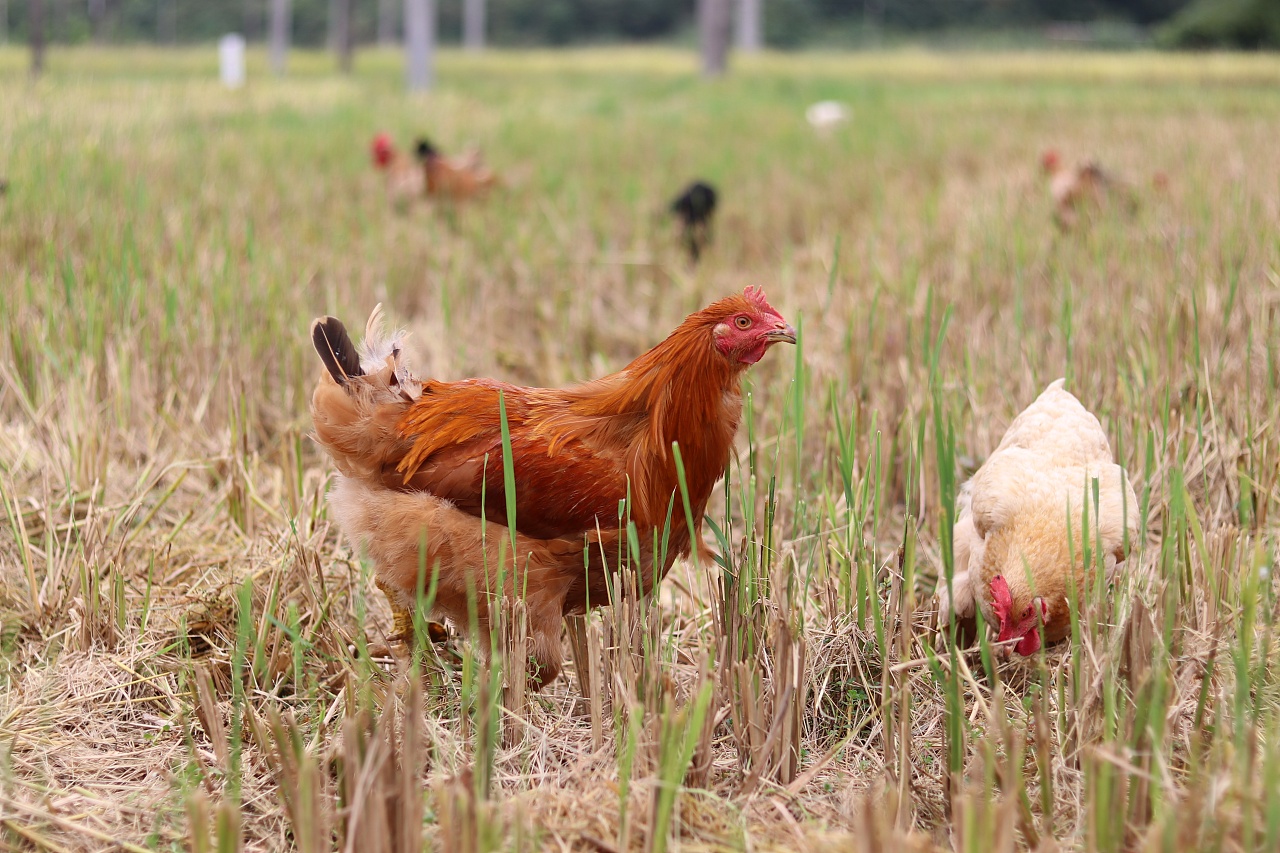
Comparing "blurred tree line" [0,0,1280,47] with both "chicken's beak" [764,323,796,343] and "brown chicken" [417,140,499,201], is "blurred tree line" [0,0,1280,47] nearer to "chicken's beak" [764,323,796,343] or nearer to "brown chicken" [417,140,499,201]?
"brown chicken" [417,140,499,201]

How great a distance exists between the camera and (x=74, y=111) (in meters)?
8.94

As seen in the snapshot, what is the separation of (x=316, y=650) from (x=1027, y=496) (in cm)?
169

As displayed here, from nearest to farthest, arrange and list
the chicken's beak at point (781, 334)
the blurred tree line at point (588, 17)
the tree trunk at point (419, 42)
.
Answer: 1. the chicken's beak at point (781, 334)
2. the tree trunk at point (419, 42)
3. the blurred tree line at point (588, 17)

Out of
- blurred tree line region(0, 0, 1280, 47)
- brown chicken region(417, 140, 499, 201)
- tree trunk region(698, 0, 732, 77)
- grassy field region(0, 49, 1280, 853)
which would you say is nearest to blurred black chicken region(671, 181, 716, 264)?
grassy field region(0, 49, 1280, 853)

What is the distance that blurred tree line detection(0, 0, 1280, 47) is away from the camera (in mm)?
43344

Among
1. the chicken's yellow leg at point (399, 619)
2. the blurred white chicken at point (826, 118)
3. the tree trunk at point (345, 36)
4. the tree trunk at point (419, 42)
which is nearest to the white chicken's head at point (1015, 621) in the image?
the chicken's yellow leg at point (399, 619)

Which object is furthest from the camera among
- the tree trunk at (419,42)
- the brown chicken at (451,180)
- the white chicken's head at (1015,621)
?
the tree trunk at (419,42)

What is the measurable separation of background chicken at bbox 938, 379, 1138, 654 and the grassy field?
0.09m

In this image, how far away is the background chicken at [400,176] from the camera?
7789 millimetres

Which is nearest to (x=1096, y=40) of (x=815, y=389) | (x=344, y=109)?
(x=344, y=109)

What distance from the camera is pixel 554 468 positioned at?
7.14 ft

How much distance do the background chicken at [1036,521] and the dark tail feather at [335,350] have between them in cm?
147

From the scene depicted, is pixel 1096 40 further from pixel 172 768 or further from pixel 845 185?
pixel 172 768

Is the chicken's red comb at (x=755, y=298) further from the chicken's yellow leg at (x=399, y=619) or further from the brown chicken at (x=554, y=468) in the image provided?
the chicken's yellow leg at (x=399, y=619)
